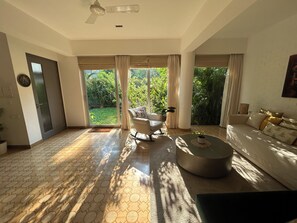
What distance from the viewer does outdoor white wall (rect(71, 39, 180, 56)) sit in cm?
400

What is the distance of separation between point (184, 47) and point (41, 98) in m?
4.11

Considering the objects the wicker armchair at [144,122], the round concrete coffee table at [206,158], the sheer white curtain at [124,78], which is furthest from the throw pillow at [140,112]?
the round concrete coffee table at [206,158]

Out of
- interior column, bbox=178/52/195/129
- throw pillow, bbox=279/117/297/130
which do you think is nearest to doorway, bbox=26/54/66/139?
interior column, bbox=178/52/195/129

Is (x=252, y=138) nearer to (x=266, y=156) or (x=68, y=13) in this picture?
(x=266, y=156)

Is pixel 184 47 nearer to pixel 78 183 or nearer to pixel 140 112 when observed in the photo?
pixel 140 112

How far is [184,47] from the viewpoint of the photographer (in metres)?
3.61

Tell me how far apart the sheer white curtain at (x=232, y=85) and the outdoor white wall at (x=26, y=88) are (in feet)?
17.8

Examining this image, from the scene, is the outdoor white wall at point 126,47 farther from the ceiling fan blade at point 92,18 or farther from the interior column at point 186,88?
the ceiling fan blade at point 92,18

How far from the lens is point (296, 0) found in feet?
7.41

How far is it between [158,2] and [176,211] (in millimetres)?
3059

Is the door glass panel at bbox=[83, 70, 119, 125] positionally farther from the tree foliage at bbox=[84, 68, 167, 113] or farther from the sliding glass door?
the sliding glass door

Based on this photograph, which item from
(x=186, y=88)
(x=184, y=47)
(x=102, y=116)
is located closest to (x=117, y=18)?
(x=184, y=47)

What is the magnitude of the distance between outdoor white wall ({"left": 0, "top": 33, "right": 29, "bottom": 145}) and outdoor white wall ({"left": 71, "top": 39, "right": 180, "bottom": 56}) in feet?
5.30

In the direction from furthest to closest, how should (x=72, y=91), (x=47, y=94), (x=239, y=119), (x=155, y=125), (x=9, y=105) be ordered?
(x=72, y=91), (x=47, y=94), (x=155, y=125), (x=239, y=119), (x=9, y=105)
